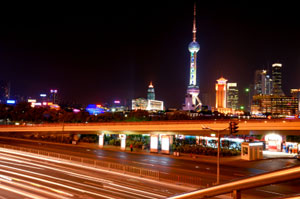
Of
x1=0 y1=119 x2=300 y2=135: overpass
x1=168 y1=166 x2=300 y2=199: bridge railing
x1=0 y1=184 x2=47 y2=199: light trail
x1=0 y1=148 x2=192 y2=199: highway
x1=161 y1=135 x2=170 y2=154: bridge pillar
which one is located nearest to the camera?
x1=168 y1=166 x2=300 y2=199: bridge railing

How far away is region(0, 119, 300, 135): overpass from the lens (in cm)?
3909

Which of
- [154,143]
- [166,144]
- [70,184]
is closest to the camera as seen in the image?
[70,184]

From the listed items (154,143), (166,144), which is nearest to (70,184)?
(166,144)

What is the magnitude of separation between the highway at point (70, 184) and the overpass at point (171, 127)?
36.6 feet

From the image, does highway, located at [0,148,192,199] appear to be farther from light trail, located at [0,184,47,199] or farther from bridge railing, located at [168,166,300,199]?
bridge railing, located at [168,166,300,199]

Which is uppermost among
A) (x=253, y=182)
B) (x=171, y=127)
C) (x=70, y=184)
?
(x=253, y=182)

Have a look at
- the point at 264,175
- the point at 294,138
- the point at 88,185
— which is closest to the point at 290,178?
the point at 264,175

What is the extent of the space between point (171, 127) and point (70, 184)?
27.7m

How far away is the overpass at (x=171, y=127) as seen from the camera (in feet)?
128

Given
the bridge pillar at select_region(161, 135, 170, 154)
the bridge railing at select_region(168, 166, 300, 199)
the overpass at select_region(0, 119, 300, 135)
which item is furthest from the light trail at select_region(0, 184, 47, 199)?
the bridge pillar at select_region(161, 135, 170, 154)

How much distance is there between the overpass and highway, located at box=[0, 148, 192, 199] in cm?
1116

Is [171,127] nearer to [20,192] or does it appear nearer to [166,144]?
[166,144]

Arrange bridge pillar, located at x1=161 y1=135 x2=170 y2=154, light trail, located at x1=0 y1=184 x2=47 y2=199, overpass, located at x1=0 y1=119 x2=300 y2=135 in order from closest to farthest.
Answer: light trail, located at x1=0 y1=184 x2=47 y2=199
overpass, located at x1=0 y1=119 x2=300 y2=135
bridge pillar, located at x1=161 y1=135 x2=170 y2=154

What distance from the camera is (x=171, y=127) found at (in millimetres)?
47094
